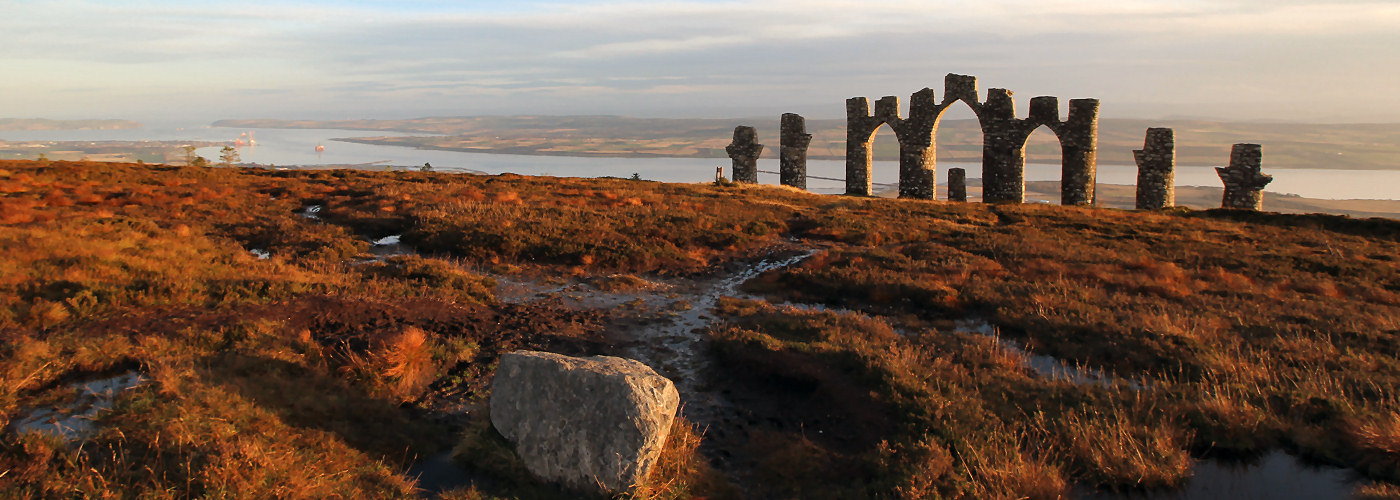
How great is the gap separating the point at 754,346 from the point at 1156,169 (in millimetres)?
29894

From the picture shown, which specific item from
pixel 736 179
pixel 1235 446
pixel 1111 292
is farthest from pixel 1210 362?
Result: pixel 736 179

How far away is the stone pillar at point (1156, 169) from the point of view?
30281 mm

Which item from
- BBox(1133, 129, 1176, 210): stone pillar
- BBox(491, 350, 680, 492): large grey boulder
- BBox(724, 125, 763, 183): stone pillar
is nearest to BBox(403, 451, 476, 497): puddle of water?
BBox(491, 350, 680, 492): large grey boulder

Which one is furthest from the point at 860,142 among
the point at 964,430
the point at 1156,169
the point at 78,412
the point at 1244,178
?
the point at 78,412

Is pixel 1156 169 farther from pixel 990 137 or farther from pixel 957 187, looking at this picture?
pixel 957 187

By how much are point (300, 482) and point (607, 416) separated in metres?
2.41

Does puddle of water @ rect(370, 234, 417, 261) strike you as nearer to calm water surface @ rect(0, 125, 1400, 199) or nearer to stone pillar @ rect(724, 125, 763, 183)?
stone pillar @ rect(724, 125, 763, 183)

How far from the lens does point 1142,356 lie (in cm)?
882

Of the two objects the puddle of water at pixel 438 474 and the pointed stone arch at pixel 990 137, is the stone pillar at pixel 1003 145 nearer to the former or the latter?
the pointed stone arch at pixel 990 137

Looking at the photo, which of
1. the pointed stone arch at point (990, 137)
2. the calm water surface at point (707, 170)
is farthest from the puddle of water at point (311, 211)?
the calm water surface at point (707, 170)

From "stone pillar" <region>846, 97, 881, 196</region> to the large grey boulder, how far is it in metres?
32.4

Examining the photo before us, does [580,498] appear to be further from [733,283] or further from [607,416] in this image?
[733,283]

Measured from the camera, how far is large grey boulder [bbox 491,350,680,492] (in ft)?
19.0

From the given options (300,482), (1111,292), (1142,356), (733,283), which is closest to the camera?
(300,482)
